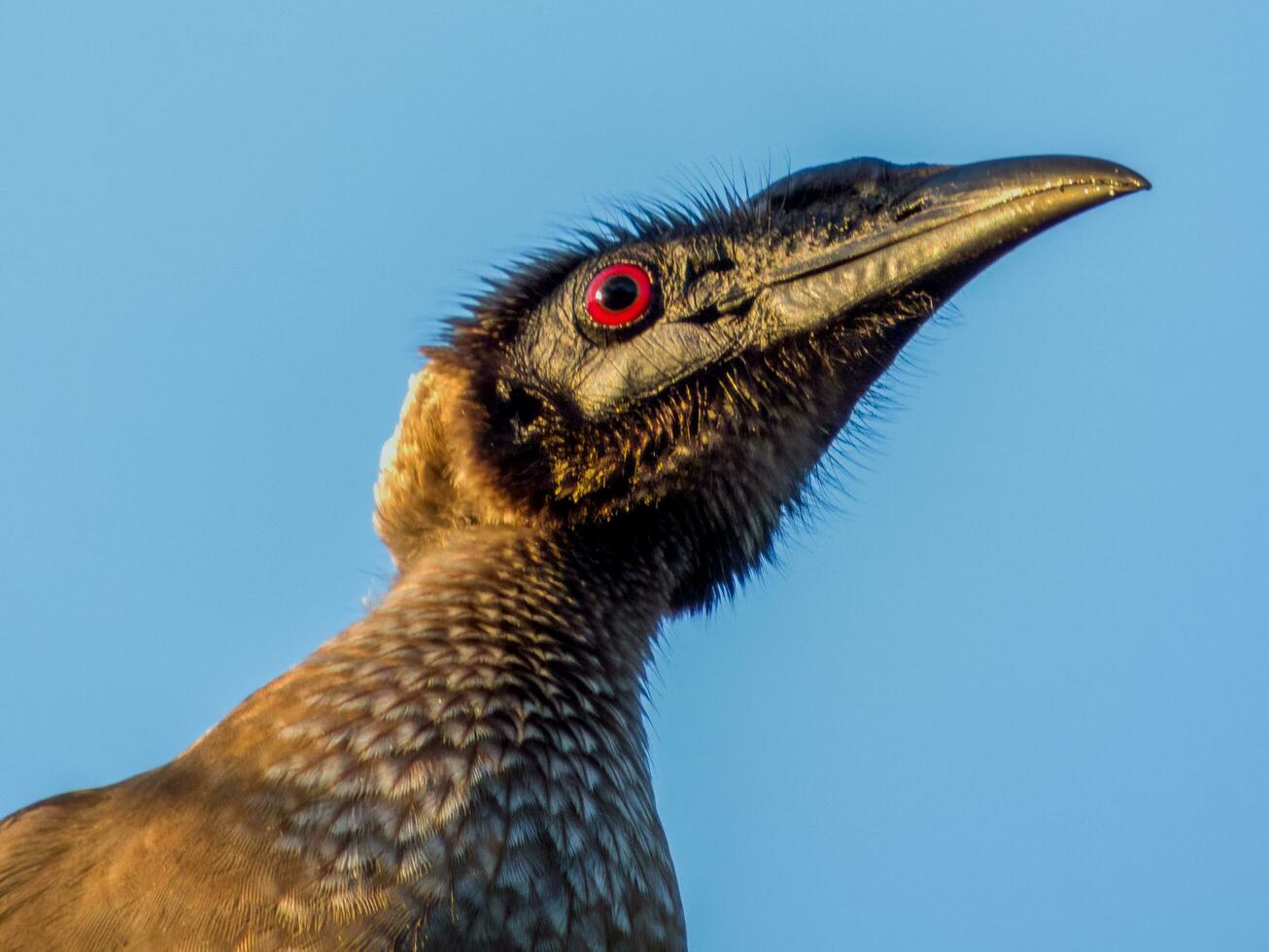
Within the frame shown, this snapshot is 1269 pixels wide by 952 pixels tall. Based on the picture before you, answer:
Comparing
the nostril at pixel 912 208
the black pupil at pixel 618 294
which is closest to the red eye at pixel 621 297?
the black pupil at pixel 618 294

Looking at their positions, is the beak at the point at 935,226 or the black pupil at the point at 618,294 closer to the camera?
the beak at the point at 935,226

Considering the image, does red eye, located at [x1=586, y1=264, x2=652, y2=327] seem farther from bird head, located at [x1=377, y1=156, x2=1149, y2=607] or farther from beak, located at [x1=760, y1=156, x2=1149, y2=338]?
beak, located at [x1=760, y1=156, x2=1149, y2=338]

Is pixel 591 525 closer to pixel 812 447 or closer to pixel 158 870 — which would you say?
pixel 812 447

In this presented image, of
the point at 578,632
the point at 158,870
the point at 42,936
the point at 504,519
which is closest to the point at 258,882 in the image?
the point at 158,870

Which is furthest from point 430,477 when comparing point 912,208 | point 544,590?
point 912,208

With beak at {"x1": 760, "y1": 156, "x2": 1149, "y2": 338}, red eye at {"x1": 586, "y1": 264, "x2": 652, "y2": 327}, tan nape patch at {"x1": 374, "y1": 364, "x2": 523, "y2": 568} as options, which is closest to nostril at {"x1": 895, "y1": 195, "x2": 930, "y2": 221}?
beak at {"x1": 760, "y1": 156, "x2": 1149, "y2": 338}

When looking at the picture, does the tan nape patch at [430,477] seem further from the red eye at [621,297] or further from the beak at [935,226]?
the beak at [935,226]

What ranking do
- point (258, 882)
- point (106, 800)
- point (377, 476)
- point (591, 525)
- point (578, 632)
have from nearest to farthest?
point (258, 882) < point (106, 800) < point (578, 632) < point (591, 525) < point (377, 476)
